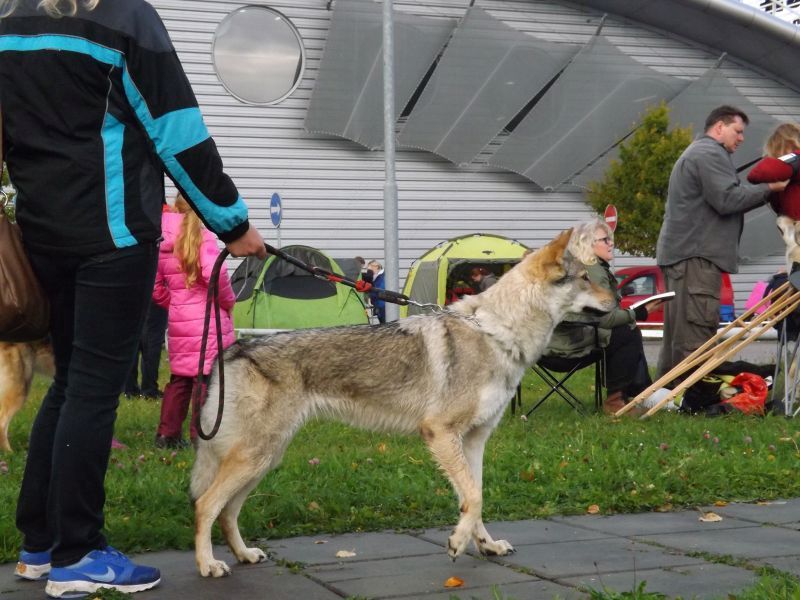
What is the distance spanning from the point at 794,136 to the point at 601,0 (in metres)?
22.2

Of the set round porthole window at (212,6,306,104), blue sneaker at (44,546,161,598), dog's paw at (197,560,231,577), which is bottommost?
dog's paw at (197,560,231,577)

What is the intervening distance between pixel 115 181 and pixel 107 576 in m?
1.42

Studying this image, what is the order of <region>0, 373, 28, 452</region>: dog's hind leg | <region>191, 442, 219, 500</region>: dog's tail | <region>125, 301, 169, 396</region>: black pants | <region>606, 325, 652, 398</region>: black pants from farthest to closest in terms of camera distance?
<region>125, 301, 169, 396</region>: black pants, <region>606, 325, 652, 398</region>: black pants, <region>0, 373, 28, 452</region>: dog's hind leg, <region>191, 442, 219, 500</region>: dog's tail

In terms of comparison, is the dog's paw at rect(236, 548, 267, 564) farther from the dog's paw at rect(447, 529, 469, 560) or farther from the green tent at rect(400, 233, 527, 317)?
the green tent at rect(400, 233, 527, 317)

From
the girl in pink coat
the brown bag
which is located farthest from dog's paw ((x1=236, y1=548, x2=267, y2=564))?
the girl in pink coat

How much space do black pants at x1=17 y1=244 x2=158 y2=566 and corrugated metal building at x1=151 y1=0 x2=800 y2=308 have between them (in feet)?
76.8

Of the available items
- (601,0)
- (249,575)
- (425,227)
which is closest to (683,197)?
(249,575)

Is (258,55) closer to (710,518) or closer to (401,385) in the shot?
(401,385)

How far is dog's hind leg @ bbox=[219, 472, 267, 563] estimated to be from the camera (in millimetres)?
4406

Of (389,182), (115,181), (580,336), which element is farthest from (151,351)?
(389,182)

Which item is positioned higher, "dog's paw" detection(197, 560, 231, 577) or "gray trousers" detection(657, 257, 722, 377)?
"gray trousers" detection(657, 257, 722, 377)

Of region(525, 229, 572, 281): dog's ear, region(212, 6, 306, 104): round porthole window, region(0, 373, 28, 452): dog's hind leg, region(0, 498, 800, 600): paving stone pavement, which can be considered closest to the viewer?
region(0, 498, 800, 600): paving stone pavement

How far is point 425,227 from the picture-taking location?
95.5 feet

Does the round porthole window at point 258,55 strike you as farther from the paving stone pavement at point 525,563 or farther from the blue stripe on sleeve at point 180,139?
the blue stripe on sleeve at point 180,139
